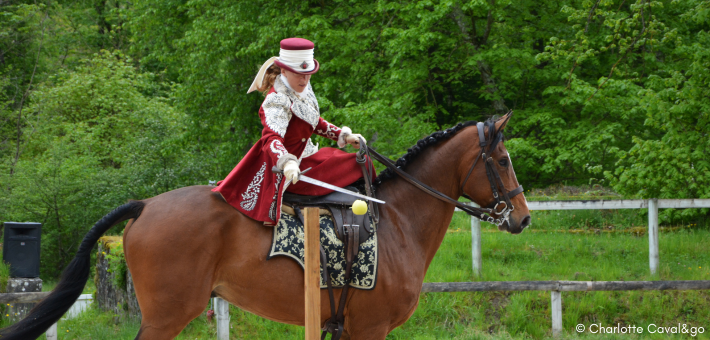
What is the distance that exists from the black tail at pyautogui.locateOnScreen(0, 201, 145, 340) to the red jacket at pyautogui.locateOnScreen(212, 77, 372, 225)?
63cm

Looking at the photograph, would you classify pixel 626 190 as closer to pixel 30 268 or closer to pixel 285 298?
pixel 285 298

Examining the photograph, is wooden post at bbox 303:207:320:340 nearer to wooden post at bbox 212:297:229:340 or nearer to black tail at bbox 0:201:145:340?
black tail at bbox 0:201:145:340

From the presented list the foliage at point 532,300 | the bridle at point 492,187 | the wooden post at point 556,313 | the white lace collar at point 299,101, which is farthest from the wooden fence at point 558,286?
the white lace collar at point 299,101

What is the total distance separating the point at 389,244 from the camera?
3.55m

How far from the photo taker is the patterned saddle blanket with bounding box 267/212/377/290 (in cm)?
333

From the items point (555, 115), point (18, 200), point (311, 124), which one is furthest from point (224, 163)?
point (311, 124)

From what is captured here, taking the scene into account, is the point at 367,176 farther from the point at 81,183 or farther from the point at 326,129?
the point at 81,183

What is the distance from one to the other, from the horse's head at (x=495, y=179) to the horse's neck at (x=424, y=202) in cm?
15

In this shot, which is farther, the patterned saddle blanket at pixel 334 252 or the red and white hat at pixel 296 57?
the red and white hat at pixel 296 57

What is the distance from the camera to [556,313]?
618cm

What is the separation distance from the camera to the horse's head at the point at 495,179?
362 centimetres

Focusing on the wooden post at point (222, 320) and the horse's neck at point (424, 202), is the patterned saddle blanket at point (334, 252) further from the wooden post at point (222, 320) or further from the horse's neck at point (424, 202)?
the wooden post at point (222, 320)

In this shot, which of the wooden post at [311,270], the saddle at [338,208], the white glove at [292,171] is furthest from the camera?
the saddle at [338,208]

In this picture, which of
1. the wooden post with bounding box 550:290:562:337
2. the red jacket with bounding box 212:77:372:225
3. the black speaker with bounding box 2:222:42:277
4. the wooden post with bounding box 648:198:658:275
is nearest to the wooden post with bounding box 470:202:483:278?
the wooden post with bounding box 550:290:562:337
